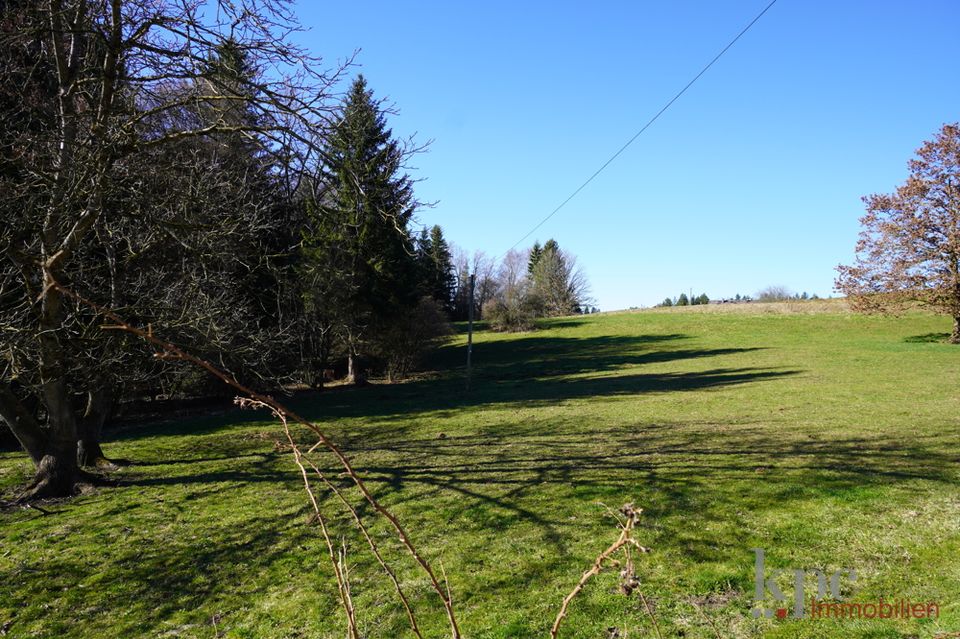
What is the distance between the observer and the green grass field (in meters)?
3.82

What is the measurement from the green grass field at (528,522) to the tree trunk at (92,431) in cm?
54

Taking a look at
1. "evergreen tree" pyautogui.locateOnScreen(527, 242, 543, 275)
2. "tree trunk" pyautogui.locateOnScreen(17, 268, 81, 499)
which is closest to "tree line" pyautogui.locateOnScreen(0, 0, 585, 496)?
"tree trunk" pyautogui.locateOnScreen(17, 268, 81, 499)

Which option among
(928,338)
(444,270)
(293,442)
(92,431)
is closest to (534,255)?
(444,270)

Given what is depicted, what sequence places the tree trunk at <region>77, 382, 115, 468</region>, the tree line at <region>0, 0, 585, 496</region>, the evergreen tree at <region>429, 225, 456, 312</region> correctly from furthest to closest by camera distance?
the evergreen tree at <region>429, 225, 456, 312</region> < the tree trunk at <region>77, 382, 115, 468</region> < the tree line at <region>0, 0, 585, 496</region>

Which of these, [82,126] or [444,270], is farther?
[444,270]

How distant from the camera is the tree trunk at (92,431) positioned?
8508mm

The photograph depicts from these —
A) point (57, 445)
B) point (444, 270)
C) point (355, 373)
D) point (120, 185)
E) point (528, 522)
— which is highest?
point (444, 270)

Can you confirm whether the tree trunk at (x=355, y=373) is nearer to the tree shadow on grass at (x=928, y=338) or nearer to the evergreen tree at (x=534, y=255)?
the tree shadow on grass at (x=928, y=338)

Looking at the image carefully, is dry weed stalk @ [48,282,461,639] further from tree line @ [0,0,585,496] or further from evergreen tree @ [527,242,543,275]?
evergreen tree @ [527,242,543,275]

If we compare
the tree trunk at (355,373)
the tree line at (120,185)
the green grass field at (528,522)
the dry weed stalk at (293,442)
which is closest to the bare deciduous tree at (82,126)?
the tree line at (120,185)

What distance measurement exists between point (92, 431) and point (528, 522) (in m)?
7.26

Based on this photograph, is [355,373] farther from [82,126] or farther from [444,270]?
[444,270]

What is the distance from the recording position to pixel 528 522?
17.9ft

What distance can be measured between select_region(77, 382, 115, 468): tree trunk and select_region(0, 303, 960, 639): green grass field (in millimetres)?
541
